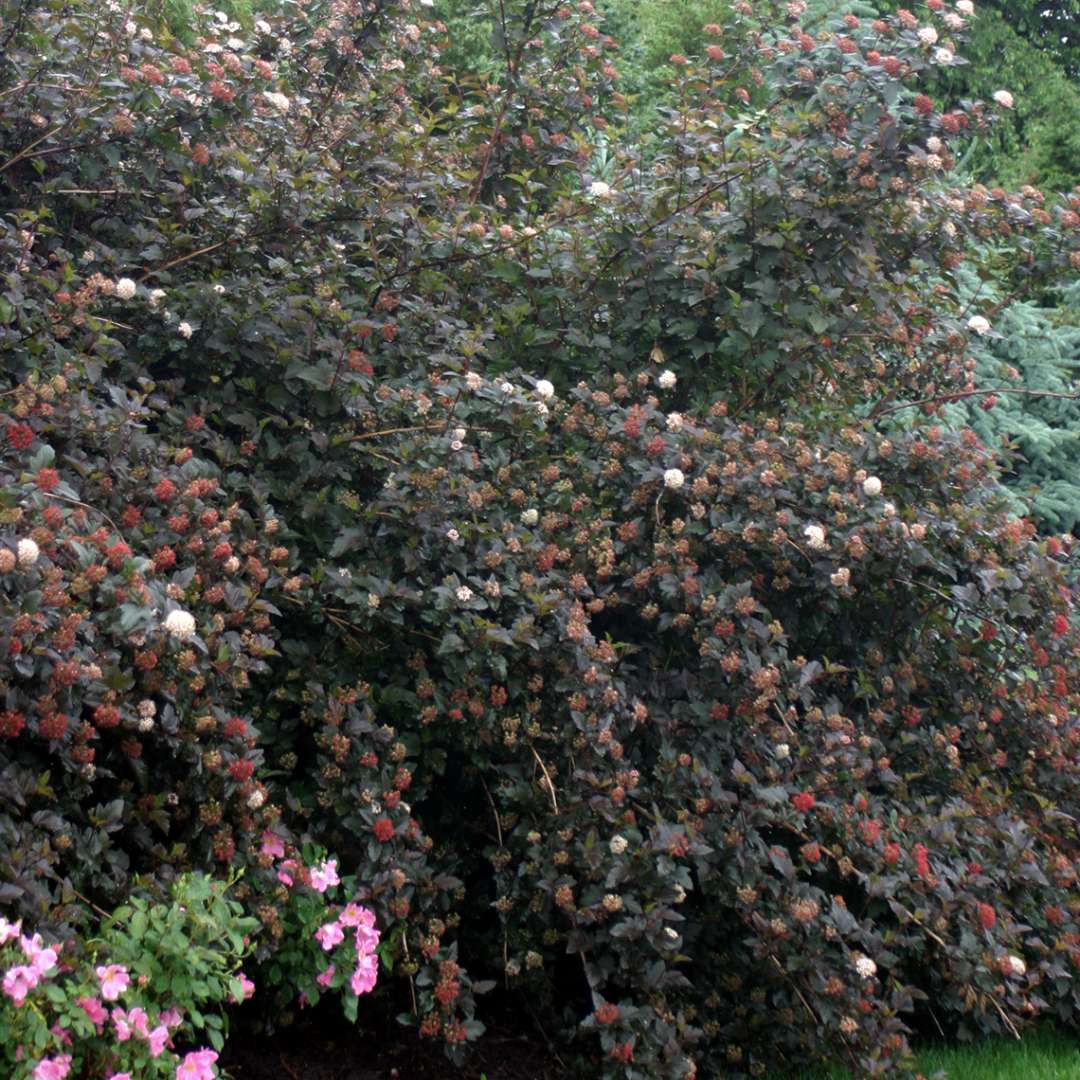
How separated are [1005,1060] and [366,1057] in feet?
5.22

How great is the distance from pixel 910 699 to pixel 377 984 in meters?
1.75

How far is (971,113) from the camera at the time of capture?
410cm

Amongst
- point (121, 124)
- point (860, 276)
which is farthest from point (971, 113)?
point (121, 124)

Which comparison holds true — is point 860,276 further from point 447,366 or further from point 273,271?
point 273,271

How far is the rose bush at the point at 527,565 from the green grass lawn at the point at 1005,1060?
80 mm

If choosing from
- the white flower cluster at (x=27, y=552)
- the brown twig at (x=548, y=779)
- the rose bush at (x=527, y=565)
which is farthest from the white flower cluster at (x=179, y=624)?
the brown twig at (x=548, y=779)

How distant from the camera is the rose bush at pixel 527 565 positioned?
2707 millimetres

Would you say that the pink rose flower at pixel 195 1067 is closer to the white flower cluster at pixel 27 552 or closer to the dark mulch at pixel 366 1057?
the dark mulch at pixel 366 1057

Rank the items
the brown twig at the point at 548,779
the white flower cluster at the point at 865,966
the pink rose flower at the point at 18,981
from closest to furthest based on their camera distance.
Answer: the pink rose flower at the point at 18,981 → the white flower cluster at the point at 865,966 → the brown twig at the point at 548,779

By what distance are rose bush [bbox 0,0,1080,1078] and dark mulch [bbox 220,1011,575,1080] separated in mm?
98

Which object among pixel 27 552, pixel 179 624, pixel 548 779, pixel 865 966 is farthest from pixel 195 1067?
pixel 865 966

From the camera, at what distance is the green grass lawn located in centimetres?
313

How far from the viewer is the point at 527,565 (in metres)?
3.28

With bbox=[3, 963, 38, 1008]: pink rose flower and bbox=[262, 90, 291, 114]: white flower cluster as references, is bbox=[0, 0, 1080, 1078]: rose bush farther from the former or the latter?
bbox=[3, 963, 38, 1008]: pink rose flower
